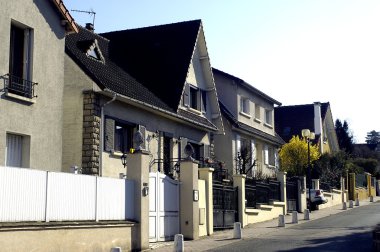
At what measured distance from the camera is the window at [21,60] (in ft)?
52.6

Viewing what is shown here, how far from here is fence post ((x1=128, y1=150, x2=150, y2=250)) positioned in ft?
52.1

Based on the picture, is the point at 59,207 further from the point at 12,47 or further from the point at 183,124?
the point at 183,124

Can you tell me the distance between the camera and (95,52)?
22781 mm

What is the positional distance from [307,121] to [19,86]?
46.0m

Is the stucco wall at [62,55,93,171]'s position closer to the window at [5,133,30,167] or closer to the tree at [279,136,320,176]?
the window at [5,133,30,167]

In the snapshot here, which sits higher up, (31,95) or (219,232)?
(31,95)

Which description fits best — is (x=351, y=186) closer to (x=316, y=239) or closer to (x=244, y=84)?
(x=244, y=84)

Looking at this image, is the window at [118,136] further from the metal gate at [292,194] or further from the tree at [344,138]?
the tree at [344,138]

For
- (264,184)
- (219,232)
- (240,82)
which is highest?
(240,82)

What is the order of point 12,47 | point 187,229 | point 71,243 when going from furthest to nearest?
point 187,229, point 12,47, point 71,243

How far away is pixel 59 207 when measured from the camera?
43.1ft

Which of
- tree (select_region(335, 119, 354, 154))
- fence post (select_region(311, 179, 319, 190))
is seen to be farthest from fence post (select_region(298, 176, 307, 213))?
tree (select_region(335, 119, 354, 154))

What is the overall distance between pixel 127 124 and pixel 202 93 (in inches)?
317

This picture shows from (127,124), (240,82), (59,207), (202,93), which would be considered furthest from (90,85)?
(240,82)
